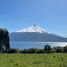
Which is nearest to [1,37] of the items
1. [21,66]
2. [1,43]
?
[1,43]

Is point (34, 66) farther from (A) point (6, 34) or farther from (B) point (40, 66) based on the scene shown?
(A) point (6, 34)

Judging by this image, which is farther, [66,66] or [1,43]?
[1,43]

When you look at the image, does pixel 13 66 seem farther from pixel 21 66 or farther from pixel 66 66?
pixel 66 66

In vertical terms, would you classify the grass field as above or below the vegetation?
below

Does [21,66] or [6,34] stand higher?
[6,34]

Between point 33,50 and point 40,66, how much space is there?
39577 mm

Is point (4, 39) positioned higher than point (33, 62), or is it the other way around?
point (4, 39)

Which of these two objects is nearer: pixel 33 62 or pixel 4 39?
pixel 33 62

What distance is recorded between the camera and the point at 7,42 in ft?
306

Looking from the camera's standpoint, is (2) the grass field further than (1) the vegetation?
No

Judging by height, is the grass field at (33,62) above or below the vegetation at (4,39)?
below

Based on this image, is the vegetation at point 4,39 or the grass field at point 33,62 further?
the vegetation at point 4,39

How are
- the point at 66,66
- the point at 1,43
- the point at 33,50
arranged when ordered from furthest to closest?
the point at 1,43 < the point at 33,50 < the point at 66,66

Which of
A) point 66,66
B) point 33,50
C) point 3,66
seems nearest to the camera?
point 66,66
